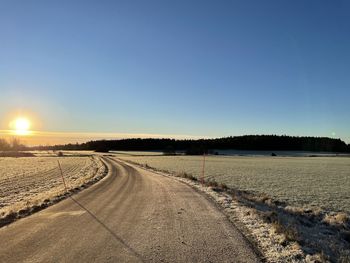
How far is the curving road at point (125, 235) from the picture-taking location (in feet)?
29.1

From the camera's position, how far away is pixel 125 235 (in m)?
11.0

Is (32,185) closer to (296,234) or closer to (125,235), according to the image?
(125,235)

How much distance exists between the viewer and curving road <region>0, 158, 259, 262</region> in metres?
8.86

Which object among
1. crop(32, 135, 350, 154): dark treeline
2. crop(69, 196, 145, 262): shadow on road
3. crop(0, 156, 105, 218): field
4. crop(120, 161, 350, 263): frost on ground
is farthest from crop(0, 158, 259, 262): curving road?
crop(32, 135, 350, 154): dark treeline

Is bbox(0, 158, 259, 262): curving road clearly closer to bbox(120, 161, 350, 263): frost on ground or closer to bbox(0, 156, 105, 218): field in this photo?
bbox(120, 161, 350, 263): frost on ground

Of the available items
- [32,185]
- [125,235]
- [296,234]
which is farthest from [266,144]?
[125,235]

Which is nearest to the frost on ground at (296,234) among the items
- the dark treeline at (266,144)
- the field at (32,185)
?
the field at (32,185)

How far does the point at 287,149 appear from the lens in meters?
184

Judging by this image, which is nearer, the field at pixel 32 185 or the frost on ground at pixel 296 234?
the frost on ground at pixel 296 234

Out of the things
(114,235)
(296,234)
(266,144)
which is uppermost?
(266,144)

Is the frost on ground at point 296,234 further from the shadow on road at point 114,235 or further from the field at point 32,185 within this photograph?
the field at point 32,185

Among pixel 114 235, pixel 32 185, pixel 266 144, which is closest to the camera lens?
pixel 114 235

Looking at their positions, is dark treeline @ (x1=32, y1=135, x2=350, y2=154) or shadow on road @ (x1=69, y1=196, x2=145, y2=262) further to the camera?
dark treeline @ (x1=32, y1=135, x2=350, y2=154)

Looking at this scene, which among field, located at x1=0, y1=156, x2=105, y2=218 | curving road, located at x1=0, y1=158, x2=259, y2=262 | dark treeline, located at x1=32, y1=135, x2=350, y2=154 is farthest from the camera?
dark treeline, located at x1=32, y1=135, x2=350, y2=154
